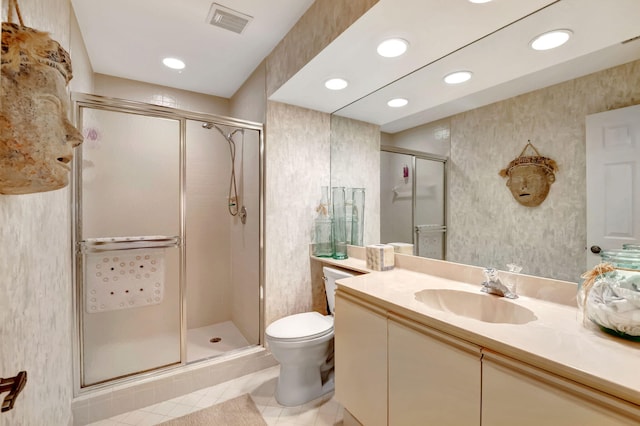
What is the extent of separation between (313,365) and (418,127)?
1.79m

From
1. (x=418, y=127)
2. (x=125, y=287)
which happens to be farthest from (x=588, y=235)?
(x=125, y=287)

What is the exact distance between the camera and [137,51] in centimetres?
210

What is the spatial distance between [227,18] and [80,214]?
1555 mm

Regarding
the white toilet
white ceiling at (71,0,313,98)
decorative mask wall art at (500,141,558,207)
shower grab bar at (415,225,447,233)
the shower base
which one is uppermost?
white ceiling at (71,0,313,98)

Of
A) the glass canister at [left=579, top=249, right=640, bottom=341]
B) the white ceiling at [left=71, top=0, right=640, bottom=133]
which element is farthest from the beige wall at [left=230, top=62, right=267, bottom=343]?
the glass canister at [left=579, top=249, right=640, bottom=341]

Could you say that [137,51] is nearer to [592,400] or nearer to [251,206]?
[251,206]

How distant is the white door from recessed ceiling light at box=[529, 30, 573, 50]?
380mm

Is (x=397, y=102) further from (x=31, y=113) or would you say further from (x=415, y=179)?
(x=31, y=113)

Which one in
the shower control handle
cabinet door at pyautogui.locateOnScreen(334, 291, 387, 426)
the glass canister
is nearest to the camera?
the glass canister

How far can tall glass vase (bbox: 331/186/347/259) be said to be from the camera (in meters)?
Answer: 2.30

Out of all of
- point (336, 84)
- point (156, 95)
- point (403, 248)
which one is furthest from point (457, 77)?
point (156, 95)

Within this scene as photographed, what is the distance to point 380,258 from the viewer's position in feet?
6.07

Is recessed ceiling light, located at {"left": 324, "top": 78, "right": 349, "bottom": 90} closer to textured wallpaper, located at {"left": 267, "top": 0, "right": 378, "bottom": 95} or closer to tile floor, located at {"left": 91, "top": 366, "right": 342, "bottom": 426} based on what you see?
textured wallpaper, located at {"left": 267, "top": 0, "right": 378, "bottom": 95}

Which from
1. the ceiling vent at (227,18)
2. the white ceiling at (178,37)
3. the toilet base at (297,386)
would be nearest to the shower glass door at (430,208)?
the toilet base at (297,386)
